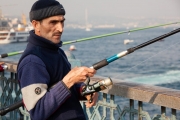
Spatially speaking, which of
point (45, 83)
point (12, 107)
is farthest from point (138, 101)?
point (45, 83)

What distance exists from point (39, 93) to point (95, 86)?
14.2 inches

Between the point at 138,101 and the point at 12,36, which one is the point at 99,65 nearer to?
the point at 138,101

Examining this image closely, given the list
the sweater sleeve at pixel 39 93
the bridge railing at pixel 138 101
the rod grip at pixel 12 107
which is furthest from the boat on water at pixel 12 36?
the sweater sleeve at pixel 39 93

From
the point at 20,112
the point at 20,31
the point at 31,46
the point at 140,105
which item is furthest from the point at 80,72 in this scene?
the point at 20,31

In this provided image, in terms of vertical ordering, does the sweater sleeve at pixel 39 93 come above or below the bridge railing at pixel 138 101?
above

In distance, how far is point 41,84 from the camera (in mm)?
2422

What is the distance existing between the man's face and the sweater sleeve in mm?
217

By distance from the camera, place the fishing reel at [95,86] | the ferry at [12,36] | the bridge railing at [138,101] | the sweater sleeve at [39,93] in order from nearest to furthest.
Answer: the sweater sleeve at [39,93] → the fishing reel at [95,86] → the bridge railing at [138,101] → the ferry at [12,36]

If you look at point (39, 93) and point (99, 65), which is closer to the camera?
point (39, 93)

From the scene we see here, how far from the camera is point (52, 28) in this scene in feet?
8.43

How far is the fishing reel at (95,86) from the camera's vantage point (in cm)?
255

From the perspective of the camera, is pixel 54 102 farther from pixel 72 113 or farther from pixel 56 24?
pixel 56 24

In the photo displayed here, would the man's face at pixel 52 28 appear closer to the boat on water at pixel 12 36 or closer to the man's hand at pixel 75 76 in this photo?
the man's hand at pixel 75 76

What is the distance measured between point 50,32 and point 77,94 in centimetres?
46
